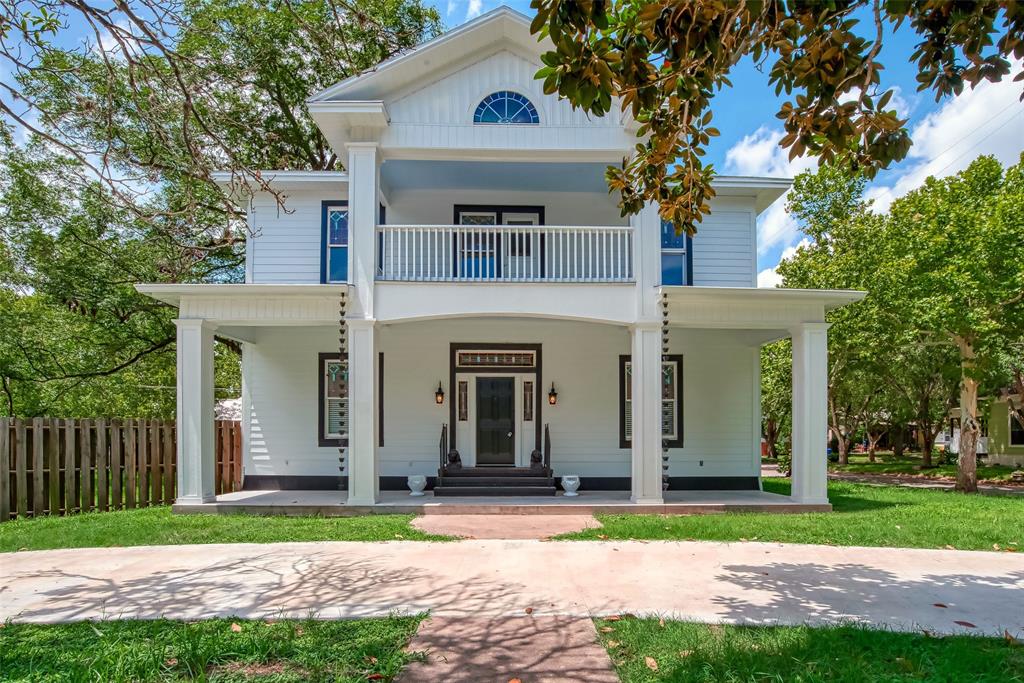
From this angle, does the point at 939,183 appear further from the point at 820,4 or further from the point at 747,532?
the point at 820,4

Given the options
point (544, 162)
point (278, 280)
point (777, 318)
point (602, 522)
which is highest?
point (544, 162)

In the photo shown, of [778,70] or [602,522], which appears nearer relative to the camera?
[778,70]

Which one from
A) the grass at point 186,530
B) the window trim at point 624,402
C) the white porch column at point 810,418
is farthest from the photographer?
the window trim at point 624,402

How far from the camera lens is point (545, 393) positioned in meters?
12.8

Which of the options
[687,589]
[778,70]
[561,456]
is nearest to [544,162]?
[561,456]

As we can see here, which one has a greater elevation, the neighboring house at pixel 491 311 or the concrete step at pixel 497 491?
the neighboring house at pixel 491 311

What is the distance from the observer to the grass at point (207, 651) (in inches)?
147

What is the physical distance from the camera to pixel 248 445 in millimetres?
12594

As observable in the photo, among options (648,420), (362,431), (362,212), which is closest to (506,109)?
(362,212)

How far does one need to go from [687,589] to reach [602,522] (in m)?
3.43

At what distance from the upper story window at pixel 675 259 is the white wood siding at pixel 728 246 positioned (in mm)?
199

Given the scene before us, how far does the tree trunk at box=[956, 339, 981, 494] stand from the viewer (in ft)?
46.3

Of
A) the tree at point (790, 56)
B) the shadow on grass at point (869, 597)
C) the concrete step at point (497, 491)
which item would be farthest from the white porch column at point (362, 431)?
the tree at point (790, 56)

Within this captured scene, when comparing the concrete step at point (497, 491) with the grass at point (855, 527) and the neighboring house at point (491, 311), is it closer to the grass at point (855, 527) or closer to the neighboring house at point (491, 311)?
the neighboring house at point (491, 311)
